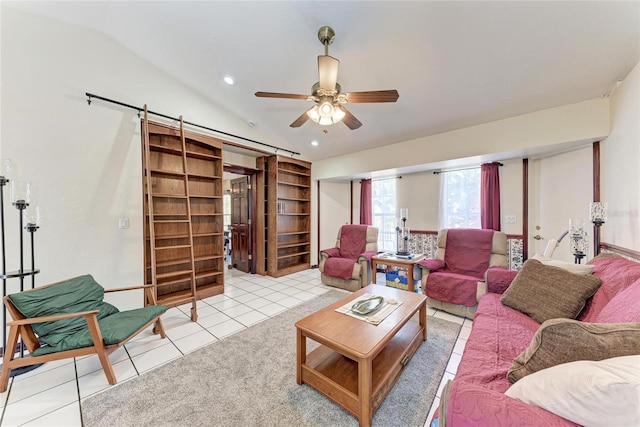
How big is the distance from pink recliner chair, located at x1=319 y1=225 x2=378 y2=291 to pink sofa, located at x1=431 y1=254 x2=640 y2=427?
1753mm

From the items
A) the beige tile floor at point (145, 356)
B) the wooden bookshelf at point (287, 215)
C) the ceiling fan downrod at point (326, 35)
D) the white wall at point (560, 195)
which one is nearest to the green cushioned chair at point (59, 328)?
the beige tile floor at point (145, 356)

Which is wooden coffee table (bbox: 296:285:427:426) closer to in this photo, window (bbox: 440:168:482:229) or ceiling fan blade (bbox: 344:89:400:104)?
ceiling fan blade (bbox: 344:89:400:104)

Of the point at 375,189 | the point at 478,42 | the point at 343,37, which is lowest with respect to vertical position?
the point at 375,189

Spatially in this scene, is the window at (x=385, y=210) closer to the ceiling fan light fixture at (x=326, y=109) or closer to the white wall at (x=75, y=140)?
the ceiling fan light fixture at (x=326, y=109)

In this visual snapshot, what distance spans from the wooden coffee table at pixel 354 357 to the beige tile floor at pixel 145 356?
36 centimetres

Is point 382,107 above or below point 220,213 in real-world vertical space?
above

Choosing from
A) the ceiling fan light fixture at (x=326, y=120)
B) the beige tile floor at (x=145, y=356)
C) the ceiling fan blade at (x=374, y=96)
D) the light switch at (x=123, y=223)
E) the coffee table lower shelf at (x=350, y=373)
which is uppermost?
the ceiling fan blade at (x=374, y=96)

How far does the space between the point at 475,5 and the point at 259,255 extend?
460 centimetres

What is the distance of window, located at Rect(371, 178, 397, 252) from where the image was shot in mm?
4849

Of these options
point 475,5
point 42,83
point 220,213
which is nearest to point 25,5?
point 42,83

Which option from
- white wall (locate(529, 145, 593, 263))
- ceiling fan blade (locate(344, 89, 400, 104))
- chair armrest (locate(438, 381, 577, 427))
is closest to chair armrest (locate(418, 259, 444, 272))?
white wall (locate(529, 145, 593, 263))

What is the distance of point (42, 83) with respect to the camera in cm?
231

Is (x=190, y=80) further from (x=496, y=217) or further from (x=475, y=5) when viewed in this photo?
(x=496, y=217)

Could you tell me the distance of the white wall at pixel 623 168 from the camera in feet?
→ 6.16
